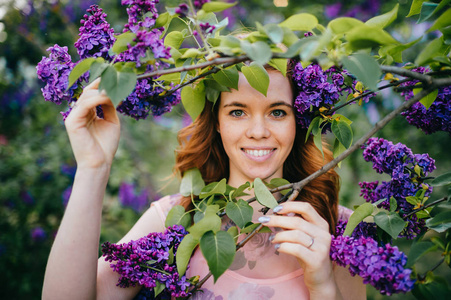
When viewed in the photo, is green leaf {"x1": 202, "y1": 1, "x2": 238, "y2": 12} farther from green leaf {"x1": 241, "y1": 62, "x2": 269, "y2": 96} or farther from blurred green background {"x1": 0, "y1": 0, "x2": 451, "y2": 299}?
blurred green background {"x1": 0, "y1": 0, "x2": 451, "y2": 299}

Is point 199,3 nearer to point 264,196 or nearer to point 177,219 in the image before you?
point 264,196

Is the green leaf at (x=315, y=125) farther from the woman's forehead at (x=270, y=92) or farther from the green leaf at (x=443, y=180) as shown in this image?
the green leaf at (x=443, y=180)

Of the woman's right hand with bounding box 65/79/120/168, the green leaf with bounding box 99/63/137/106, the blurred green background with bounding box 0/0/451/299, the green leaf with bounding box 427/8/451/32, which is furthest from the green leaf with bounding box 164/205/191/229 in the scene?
the blurred green background with bounding box 0/0/451/299

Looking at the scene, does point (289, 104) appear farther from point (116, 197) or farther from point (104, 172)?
point (116, 197)

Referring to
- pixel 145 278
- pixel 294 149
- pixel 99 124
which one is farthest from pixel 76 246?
pixel 294 149

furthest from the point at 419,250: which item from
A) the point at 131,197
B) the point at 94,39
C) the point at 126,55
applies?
the point at 131,197

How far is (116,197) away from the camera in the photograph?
2254 mm

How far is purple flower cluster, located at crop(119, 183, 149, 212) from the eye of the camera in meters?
2.19

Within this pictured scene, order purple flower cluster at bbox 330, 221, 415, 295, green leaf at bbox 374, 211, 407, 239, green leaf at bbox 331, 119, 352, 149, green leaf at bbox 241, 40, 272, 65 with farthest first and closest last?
1. green leaf at bbox 331, 119, 352, 149
2. green leaf at bbox 374, 211, 407, 239
3. purple flower cluster at bbox 330, 221, 415, 295
4. green leaf at bbox 241, 40, 272, 65

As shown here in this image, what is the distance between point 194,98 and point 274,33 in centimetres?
40

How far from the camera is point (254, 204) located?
50.3 inches

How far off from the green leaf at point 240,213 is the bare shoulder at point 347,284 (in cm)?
52

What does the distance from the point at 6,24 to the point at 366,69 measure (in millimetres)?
2233

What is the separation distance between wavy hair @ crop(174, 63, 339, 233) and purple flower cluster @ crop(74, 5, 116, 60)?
1.77 ft
